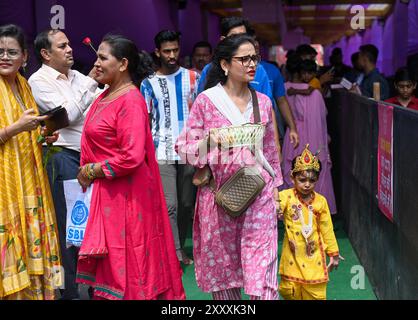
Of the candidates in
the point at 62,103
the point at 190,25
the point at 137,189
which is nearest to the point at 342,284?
the point at 137,189

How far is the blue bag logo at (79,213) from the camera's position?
4379 mm

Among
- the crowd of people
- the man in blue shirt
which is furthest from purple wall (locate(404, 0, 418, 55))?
the crowd of people

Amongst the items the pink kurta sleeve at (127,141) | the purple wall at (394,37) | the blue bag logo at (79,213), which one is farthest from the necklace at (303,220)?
the purple wall at (394,37)

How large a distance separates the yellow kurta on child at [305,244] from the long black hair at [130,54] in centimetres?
117

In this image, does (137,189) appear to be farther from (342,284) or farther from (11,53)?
(342,284)

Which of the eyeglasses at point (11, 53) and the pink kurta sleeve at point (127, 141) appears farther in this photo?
the eyeglasses at point (11, 53)

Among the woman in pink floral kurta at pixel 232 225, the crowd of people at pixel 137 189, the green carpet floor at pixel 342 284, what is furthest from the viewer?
the green carpet floor at pixel 342 284

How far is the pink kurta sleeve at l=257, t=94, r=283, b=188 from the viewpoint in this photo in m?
4.57

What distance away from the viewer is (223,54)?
4.59m

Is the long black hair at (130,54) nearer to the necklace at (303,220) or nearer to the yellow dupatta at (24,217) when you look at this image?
the yellow dupatta at (24,217)

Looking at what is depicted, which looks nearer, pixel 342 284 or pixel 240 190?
pixel 240 190

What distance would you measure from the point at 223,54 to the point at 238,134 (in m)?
0.55
